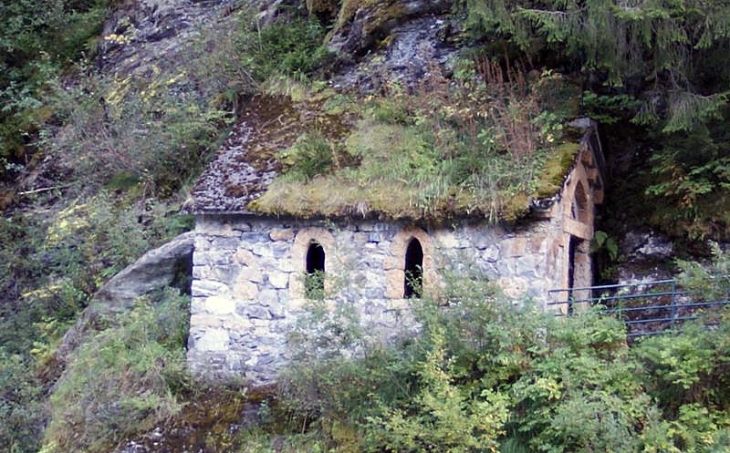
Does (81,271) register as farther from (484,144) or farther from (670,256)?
(670,256)

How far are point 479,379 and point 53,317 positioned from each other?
8.14m

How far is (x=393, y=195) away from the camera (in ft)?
35.2

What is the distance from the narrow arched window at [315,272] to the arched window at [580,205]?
3.51 m

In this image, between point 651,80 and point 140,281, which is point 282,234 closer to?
point 140,281

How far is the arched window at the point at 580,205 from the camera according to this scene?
11758 millimetres

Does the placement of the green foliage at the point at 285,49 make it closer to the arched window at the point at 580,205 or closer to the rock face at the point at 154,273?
the rock face at the point at 154,273

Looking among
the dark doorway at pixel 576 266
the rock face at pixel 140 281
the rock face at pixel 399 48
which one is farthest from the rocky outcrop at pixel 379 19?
the dark doorway at pixel 576 266

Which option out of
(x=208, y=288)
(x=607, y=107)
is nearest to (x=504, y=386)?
(x=208, y=288)

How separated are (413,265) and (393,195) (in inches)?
38.0

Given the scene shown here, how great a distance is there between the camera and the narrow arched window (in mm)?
10586

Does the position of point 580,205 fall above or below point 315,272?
above

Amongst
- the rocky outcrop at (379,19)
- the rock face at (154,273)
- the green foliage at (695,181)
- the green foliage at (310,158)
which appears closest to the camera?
the green foliage at (695,181)

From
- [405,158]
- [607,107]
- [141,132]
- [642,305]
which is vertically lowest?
[642,305]

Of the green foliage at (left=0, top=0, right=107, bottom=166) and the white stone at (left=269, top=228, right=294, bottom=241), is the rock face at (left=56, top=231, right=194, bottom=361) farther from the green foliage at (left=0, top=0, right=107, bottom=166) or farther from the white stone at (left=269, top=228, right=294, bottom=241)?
the green foliage at (left=0, top=0, right=107, bottom=166)
